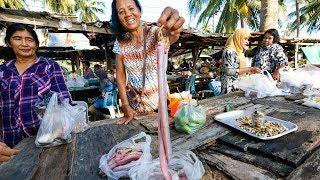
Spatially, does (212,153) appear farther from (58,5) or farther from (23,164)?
(58,5)

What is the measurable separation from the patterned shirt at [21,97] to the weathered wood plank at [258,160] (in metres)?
1.22

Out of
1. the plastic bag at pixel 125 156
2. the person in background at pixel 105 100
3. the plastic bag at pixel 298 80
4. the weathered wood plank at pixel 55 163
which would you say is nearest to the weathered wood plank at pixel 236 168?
the plastic bag at pixel 125 156

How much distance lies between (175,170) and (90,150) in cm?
63

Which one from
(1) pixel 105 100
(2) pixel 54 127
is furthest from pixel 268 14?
(2) pixel 54 127

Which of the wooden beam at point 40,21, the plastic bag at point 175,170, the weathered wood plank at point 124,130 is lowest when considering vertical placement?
the weathered wood plank at point 124,130

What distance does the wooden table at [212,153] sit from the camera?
3.69 ft

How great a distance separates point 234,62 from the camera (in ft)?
11.1

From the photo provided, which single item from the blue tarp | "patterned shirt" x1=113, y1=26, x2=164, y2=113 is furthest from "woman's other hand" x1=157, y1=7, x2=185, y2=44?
the blue tarp

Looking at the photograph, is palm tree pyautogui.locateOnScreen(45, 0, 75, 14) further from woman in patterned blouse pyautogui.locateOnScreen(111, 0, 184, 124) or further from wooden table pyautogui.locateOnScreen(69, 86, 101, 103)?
woman in patterned blouse pyautogui.locateOnScreen(111, 0, 184, 124)

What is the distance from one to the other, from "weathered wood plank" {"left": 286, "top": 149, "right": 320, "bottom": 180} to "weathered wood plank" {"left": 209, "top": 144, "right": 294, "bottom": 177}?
0.03 metres

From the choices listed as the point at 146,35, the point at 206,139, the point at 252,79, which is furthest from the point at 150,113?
the point at 252,79

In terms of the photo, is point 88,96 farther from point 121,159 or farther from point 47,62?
point 121,159

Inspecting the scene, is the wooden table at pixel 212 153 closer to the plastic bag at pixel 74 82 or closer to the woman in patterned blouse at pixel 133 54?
the woman in patterned blouse at pixel 133 54

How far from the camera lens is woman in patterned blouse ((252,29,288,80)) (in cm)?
357
